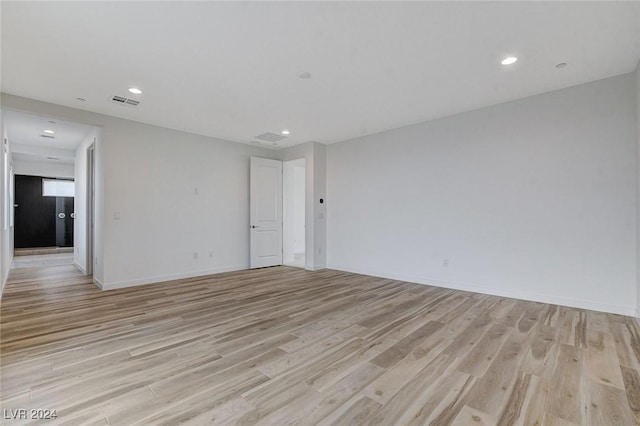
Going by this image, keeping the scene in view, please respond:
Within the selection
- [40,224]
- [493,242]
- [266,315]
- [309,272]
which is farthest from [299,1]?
[40,224]

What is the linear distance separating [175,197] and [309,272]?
299cm

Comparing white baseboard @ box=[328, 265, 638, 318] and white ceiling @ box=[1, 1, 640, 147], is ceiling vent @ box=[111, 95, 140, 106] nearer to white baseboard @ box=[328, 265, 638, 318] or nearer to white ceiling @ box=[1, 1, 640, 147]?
white ceiling @ box=[1, 1, 640, 147]

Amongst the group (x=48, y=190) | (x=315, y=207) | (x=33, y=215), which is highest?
(x=48, y=190)

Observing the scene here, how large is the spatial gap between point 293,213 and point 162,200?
11.3 feet

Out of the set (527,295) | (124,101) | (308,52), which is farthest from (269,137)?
(527,295)

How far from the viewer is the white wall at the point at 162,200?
4594 mm

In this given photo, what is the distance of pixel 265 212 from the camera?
6.60 metres

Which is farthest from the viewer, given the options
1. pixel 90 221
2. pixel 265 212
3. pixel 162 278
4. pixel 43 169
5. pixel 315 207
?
pixel 43 169

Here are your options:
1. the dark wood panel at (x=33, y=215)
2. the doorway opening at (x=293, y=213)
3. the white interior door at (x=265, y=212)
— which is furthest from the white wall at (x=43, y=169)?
the doorway opening at (x=293, y=213)

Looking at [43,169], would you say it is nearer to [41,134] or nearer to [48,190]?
[48,190]

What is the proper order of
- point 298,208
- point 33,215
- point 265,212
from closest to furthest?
1. point 265,212
2. point 298,208
3. point 33,215

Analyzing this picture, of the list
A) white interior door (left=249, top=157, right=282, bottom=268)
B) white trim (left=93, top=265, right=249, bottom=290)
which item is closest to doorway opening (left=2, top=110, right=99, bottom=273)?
Answer: white trim (left=93, top=265, right=249, bottom=290)

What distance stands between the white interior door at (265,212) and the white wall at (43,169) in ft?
23.6

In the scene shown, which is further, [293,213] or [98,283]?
[293,213]
